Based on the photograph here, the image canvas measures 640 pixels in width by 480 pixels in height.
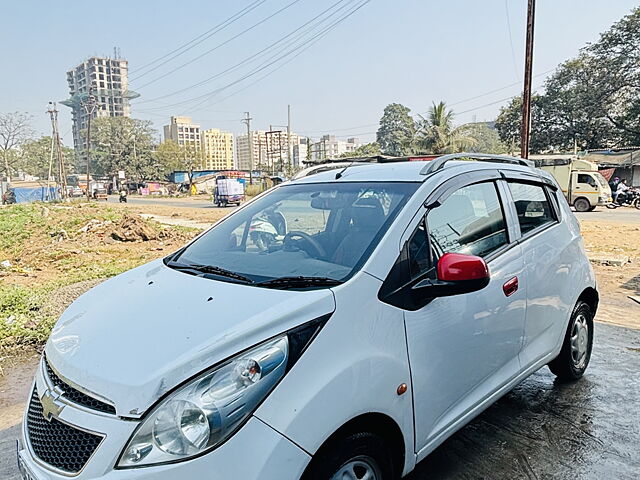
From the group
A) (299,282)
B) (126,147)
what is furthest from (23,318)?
(126,147)

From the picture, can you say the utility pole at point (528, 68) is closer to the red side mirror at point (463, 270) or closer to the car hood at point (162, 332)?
the red side mirror at point (463, 270)

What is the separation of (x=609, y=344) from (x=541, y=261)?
2408 mm

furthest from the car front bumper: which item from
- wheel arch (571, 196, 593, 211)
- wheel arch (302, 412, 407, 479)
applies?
wheel arch (571, 196, 593, 211)

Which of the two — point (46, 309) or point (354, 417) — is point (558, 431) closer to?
point (354, 417)

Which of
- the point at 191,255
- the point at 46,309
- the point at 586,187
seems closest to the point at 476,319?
the point at 191,255

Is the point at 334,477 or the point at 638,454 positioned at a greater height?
the point at 334,477

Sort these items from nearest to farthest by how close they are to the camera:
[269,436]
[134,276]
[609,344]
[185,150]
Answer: [269,436] → [134,276] → [609,344] → [185,150]

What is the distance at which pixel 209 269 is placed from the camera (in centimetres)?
253

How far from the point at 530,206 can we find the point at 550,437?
1.57 metres

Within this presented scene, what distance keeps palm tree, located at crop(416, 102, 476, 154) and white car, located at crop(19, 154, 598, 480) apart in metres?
30.9

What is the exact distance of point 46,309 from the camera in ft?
19.5

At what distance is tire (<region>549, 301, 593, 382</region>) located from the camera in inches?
146

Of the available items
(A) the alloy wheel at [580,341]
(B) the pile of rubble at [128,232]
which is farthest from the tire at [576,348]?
(B) the pile of rubble at [128,232]

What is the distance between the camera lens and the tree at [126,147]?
3083 inches
